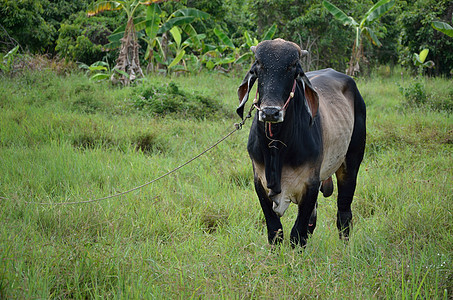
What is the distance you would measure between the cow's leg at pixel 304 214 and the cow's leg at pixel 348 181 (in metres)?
0.80

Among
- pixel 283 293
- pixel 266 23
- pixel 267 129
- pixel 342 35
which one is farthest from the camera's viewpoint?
pixel 266 23

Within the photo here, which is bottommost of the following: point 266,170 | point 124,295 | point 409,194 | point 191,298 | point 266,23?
point 266,23

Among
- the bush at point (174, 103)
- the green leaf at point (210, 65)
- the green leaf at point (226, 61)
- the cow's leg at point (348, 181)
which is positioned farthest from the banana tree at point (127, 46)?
the cow's leg at point (348, 181)

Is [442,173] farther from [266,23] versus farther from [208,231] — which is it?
[266,23]

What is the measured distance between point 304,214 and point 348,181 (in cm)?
107

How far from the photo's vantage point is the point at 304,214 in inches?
129

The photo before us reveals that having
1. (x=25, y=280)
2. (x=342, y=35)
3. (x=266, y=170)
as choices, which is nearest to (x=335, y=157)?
(x=266, y=170)

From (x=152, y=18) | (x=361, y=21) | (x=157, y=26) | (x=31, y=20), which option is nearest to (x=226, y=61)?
(x=157, y=26)

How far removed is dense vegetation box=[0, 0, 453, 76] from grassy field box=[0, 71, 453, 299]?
5056 millimetres

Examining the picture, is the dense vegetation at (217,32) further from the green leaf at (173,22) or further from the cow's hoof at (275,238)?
the cow's hoof at (275,238)

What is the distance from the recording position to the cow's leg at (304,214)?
322 centimetres

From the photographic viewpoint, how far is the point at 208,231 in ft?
12.9

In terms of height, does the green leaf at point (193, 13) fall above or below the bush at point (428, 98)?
above

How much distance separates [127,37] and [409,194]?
756cm
